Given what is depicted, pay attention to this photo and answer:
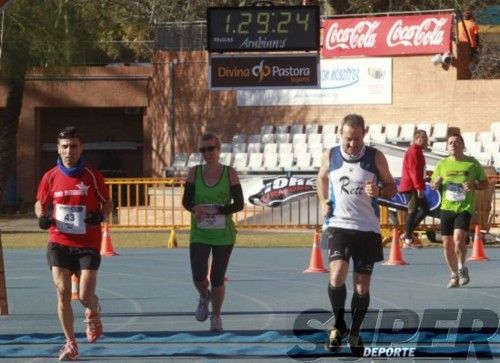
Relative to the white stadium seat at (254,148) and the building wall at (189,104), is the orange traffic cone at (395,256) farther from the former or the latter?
the white stadium seat at (254,148)

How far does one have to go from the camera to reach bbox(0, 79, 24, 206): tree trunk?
4181 cm

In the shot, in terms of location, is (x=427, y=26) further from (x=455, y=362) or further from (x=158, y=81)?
(x=455, y=362)

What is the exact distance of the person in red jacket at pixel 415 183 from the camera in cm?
2492

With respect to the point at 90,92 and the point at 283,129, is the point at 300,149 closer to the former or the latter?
the point at 283,129

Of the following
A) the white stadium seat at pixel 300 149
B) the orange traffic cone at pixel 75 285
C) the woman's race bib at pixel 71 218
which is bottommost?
the orange traffic cone at pixel 75 285

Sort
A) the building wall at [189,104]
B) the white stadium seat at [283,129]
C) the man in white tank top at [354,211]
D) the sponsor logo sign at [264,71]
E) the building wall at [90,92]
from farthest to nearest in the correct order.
→ the building wall at [90,92], the white stadium seat at [283,129], the building wall at [189,104], the sponsor logo sign at [264,71], the man in white tank top at [354,211]

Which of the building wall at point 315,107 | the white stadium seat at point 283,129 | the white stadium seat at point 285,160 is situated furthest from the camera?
the white stadium seat at point 283,129

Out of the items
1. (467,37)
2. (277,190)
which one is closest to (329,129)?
(467,37)

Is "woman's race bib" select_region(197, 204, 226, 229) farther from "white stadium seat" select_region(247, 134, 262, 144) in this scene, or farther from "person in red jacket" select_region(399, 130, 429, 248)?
"white stadium seat" select_region(247, 134, 262, 144)

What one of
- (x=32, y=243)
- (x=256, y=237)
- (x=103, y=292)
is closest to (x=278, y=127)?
(x=256, y=237)

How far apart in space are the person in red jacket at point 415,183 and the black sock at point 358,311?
13.3 m

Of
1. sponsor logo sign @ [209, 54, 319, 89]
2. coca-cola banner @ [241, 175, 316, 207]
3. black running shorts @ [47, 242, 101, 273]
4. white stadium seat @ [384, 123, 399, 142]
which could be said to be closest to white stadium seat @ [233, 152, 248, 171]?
white stadium seat @ [384, 123, 399, 142]

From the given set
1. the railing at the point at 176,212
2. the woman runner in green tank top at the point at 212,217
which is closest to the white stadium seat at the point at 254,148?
the railing at the point at 176,212

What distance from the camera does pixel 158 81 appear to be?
143 ft
